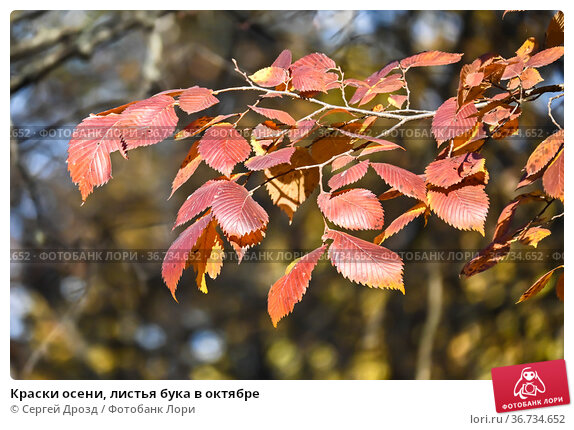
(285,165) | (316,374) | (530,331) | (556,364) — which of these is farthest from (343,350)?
(285,165)

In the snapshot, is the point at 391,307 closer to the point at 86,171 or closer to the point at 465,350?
the point at 465,350

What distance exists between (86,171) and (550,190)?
1.18 ft

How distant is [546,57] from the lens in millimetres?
463

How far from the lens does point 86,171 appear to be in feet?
1.29

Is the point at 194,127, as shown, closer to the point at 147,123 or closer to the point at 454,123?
the point at 147,123

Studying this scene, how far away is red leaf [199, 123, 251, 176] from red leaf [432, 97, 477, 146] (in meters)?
0.16

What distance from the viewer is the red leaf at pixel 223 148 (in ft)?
1.32

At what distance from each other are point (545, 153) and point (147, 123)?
32cm

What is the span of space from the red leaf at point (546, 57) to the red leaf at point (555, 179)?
116mm

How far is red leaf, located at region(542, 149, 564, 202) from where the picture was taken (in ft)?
1.26

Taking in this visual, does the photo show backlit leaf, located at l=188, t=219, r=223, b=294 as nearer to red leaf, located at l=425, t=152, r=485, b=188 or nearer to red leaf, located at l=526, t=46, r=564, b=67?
red leaf, located at l=425, t=152, r=485, b=188

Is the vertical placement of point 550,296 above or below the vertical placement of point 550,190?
above
